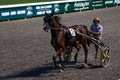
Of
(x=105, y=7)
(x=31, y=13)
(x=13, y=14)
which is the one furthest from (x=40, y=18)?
(x=105, y=7)

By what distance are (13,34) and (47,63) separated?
9544 mm

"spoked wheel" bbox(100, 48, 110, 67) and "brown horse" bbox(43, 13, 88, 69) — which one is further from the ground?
"brown horse" bbox(43, 13, 88, 69)

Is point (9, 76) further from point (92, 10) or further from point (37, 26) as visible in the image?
point (92, 10)

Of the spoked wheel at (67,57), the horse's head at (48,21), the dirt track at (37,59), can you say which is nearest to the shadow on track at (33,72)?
the dirt track at (37,59)

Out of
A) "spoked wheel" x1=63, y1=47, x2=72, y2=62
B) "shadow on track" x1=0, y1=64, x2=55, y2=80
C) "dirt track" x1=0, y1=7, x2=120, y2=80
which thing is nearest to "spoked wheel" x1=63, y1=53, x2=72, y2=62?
"spoked wheel" x1=63, y1=47, x2=72, y2=62

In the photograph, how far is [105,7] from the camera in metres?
44.4

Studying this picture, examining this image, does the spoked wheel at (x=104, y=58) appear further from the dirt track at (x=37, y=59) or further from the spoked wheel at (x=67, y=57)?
the spoked wheel at (x=67, y=57)

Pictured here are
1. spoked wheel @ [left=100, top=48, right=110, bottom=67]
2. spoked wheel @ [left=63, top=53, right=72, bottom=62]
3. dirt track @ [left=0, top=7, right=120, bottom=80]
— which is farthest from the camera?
spoked wheel @ [left=63, top=53, right=72, bottom=62]

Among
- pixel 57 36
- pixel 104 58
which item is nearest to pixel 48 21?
pixel 57 36

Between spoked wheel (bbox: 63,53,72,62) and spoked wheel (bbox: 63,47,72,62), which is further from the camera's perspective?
spoked wheel (bbox: 63,53,72,62)

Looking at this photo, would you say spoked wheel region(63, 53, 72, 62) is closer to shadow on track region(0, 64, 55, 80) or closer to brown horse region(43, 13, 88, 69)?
shadow on track region(0, 64, 55, 80)

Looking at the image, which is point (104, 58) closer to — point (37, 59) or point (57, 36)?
point (57, 36)

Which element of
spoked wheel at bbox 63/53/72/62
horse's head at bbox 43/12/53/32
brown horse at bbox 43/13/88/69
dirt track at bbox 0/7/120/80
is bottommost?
dirt track at bbox 0/7/120/80

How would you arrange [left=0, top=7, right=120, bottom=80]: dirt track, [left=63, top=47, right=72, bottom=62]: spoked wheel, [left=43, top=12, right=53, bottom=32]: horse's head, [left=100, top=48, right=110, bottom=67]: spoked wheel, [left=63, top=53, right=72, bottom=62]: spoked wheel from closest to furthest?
[left=43, top=12, right=53, bottom=32]: horse's head
[left=0, top=7, right=120, bottom=80]: dirt track
[left=100, top=48, right=110, bottom=67]: spoked wheel
[left=63, top=47, right=72, bottom=62]: spoked wheel
[left=63, top=53, right=72, bottom=62]: spoked wheel
